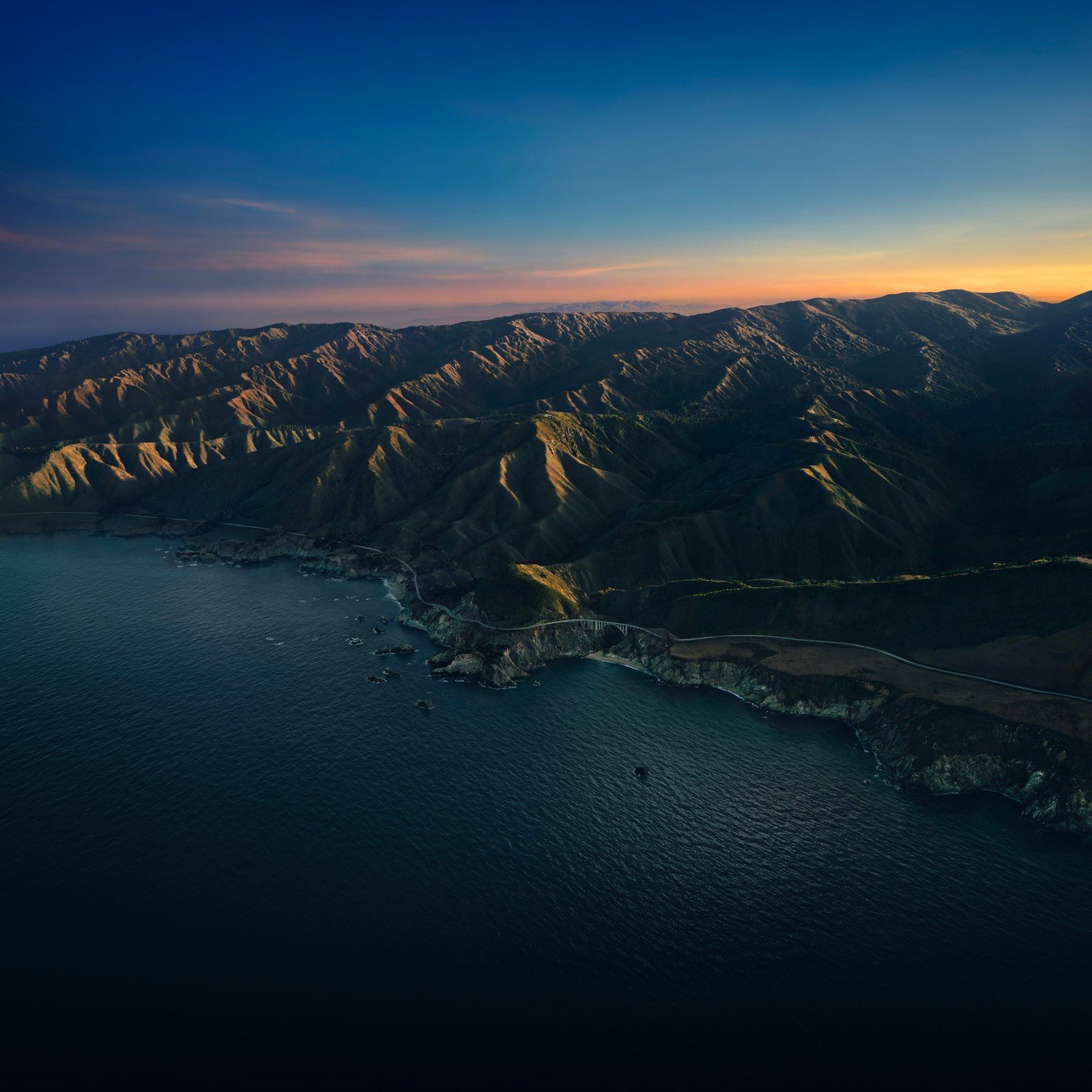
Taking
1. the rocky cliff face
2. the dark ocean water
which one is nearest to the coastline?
the rocky cliff face

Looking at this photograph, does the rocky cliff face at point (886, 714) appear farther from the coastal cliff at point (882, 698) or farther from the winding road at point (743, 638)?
the winding road at point (743, 638)

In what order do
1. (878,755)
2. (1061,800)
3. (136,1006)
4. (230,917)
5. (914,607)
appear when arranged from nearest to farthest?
(136,1006)
(230,917)
(1061,800)
(878,755)
(914,607)

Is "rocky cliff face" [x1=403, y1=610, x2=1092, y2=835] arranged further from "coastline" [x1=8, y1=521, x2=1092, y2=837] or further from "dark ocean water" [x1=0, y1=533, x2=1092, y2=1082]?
"dark ocean water" [x1=0, y1=533, x2=1092, y2=1082]

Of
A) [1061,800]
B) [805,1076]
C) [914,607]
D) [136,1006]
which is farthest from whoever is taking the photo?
[914,607]

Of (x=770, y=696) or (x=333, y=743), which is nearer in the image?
(x=333, y=743)

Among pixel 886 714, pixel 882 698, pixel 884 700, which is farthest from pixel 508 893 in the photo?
pixel 882 698

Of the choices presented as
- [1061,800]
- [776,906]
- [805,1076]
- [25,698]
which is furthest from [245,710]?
[1061,800]

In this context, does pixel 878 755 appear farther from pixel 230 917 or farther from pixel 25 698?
pixel 25 698

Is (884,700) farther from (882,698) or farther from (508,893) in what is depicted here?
(508,893)
